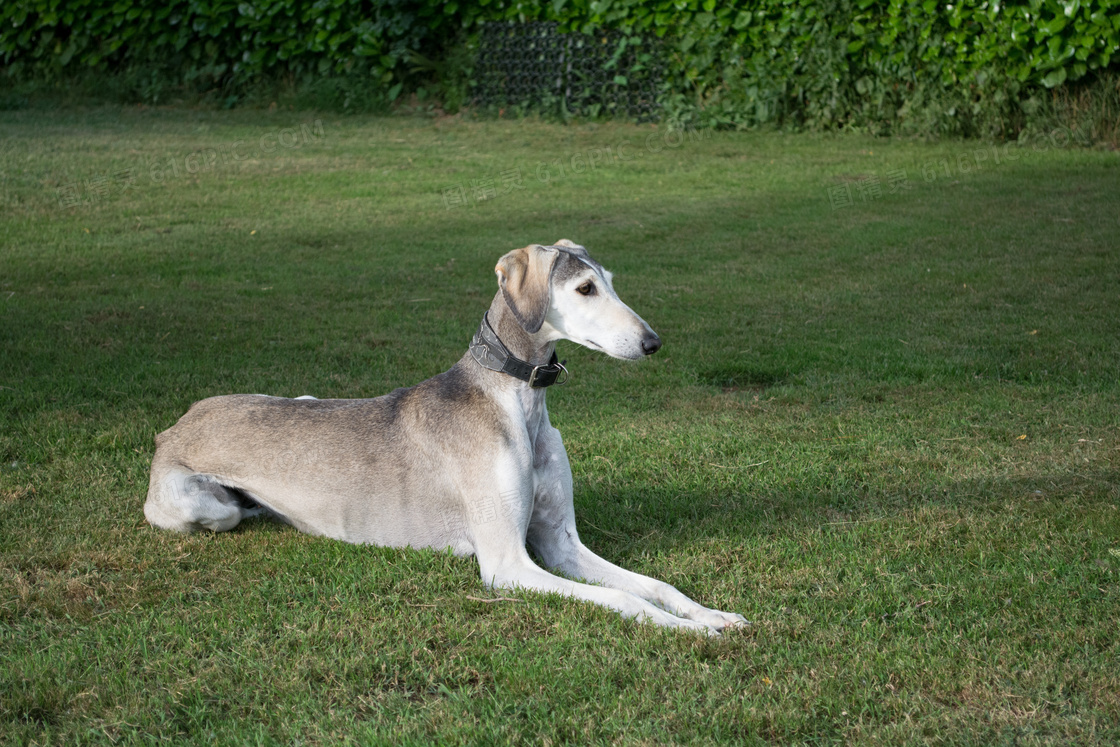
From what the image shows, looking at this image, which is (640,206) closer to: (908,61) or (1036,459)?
(908,61)

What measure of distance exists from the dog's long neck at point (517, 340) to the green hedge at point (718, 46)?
11508 mm

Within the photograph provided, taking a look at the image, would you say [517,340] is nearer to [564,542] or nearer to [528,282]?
[528,282]

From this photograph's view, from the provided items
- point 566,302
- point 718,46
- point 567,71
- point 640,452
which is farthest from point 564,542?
point 567,71

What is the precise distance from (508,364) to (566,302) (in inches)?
14.6

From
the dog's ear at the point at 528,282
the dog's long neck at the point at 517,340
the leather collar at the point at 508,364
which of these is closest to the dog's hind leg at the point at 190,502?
the leather collar at the point at 508,364

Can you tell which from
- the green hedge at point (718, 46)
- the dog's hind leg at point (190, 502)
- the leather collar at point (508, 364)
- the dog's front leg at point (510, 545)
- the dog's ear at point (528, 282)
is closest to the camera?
the dog's front leg at point (510, 545)

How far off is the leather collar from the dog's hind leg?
1.46 meters

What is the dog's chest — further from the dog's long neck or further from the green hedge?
the green hedge

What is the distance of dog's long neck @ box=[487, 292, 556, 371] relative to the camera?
4551 millimetres

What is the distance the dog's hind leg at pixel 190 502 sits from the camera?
4934 millimetres

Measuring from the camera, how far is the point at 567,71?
17453 millimetres

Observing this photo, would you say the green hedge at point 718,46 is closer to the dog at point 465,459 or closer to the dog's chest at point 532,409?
the dog at point 465,459

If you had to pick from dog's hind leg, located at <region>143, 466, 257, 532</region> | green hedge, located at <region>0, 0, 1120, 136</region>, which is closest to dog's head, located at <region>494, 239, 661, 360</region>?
dog's hind leg, located at <region>143, 466, 257, 532</region>

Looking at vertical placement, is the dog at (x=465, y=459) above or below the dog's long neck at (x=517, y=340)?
below
